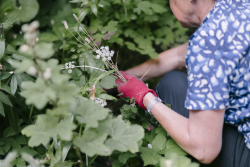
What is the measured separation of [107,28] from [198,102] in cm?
85

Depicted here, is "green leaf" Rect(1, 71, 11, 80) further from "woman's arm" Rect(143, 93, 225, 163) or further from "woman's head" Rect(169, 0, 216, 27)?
"woman's head" Rect(169, 0, 216, 27)

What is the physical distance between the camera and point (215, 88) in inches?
37.0

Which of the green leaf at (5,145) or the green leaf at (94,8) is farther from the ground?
the green leaf at (94,8)

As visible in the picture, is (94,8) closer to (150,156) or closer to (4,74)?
(4,74)

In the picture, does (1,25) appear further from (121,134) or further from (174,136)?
(174,136)

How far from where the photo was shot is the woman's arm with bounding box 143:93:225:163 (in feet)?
3.18

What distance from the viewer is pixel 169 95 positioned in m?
1.40

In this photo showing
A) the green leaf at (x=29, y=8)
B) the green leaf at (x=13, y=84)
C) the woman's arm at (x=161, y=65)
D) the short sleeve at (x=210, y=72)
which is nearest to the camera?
the short sleeve at (x=210, y=72)

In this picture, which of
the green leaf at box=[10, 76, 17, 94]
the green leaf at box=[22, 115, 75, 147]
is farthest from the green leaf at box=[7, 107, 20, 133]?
the green leaf at box=[22, 115, 75, 147]

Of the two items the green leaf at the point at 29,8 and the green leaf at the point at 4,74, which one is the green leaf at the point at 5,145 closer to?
the green leaf at the point at 4,74

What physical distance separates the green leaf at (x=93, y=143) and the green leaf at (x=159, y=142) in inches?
13.6

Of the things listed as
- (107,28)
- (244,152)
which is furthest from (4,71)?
(244,152)

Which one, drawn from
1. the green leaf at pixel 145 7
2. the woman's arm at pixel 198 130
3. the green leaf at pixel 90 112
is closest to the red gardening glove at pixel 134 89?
the woman's arm at pixel 198 130

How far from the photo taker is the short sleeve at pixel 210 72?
3.08 ft
